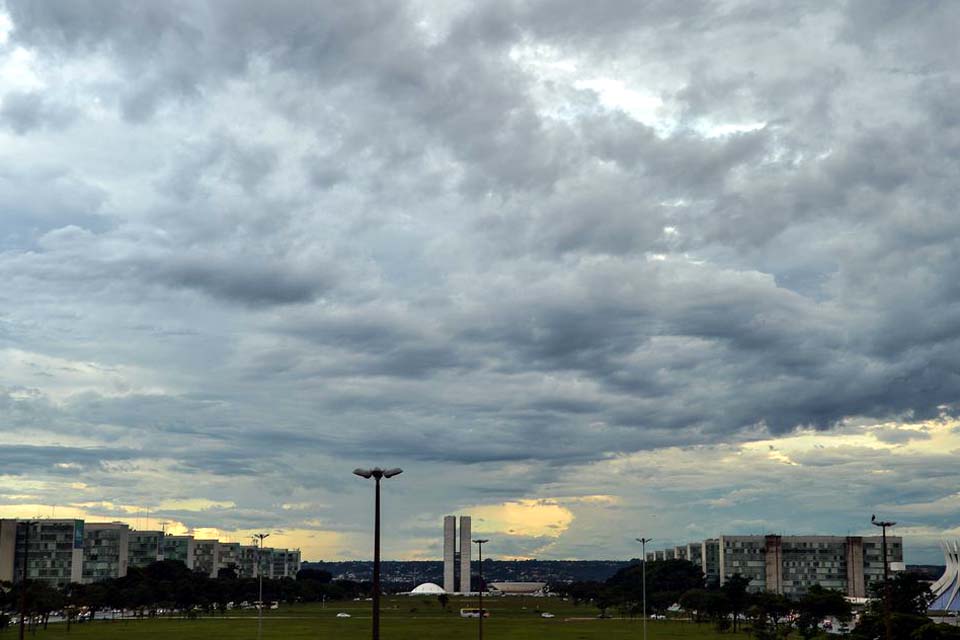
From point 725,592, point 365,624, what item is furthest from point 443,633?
point 725,592

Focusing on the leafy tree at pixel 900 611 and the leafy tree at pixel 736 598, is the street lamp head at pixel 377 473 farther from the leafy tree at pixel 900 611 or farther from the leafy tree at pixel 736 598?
the leafy tree at pixel 736 598

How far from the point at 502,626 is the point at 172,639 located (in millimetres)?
55567

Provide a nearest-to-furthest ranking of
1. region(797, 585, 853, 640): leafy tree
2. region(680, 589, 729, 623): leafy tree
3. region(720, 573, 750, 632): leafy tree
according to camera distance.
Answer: region(797, 585, 853, 640): leafy tree
region(720, 573, 750, 632): leafy tree
region(680, 589, 729, 623): leafy tree

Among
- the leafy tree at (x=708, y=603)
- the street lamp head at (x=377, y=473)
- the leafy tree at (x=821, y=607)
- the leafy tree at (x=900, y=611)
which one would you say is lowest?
the leafy tree at (x=708, y=603)

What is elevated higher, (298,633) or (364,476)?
(364,476)

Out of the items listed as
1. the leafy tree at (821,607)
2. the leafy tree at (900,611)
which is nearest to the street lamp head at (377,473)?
the leafy tree at (900,611)

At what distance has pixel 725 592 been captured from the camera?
17150 centimetres

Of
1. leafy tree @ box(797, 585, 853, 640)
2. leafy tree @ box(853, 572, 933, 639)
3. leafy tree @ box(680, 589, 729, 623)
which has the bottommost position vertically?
leafy tree @ box(680, 589, 729, 623)

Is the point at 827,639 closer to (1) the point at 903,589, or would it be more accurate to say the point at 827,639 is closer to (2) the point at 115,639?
(1) the point at 903,589

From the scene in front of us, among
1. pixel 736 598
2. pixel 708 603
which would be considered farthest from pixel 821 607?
pixel 708 603

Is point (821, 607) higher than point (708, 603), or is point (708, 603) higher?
point (821, 607)

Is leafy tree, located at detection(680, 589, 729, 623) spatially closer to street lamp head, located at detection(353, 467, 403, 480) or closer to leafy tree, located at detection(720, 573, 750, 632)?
leafy tree, located at detection(720, 573, 750, 632)

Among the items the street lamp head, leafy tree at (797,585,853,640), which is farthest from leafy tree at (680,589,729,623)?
the street lamp head

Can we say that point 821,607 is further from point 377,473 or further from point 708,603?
point 377,473
